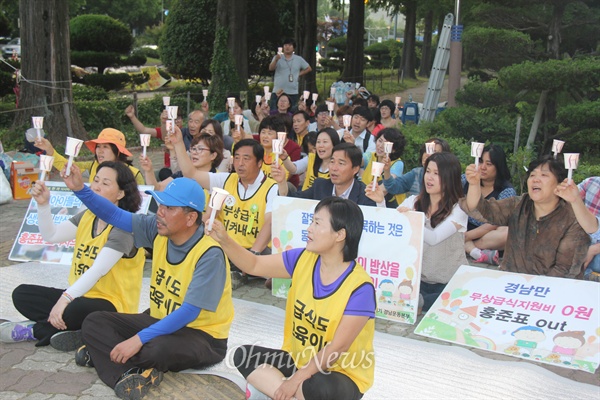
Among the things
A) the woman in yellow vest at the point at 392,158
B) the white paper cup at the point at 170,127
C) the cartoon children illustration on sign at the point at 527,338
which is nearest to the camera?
the cartoon children illustration on sign at the point at 527,338

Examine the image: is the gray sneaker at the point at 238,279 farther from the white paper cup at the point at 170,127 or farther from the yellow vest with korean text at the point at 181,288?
the yellow vest with korean text at the point at 181,288

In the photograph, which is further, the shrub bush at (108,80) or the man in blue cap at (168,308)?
the shrub bush at (108,80)

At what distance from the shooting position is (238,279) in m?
6.50

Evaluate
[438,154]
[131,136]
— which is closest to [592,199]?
[438,154]

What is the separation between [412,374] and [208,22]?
18.7 m

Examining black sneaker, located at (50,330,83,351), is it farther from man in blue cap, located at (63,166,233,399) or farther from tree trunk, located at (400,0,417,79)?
tree trunk, located at (400,0,417,79)

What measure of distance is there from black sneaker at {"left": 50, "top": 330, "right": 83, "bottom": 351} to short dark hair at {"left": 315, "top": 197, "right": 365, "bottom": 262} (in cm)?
226

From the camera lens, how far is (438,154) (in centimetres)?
579

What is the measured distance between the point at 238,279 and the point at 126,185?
6.55ft

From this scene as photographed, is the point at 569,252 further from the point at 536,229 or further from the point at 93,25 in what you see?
the point at 93,25

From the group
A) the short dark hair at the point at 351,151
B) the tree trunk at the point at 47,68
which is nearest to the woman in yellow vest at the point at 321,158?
the short dark hair at the point at 351,151

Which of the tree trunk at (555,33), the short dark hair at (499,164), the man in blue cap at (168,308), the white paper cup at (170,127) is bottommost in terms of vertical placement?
the man in blue cap at (168,308)

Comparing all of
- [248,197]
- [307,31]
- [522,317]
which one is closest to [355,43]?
[307,31]

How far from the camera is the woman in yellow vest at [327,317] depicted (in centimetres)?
344
